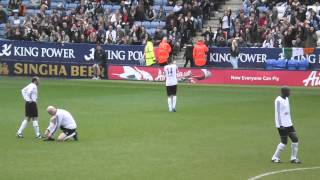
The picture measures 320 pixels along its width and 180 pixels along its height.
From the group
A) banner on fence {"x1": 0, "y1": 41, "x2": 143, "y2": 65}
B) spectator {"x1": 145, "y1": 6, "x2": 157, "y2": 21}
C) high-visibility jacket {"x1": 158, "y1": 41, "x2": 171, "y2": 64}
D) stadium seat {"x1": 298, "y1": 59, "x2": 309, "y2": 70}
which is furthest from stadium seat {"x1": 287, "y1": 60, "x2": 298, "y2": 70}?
spectator {"x1": 145, "y1": 6, "x2": 157, "y2": 21}

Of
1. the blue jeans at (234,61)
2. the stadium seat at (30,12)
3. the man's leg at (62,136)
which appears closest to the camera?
the man's leg at (62,136)

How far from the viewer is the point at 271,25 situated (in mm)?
45500

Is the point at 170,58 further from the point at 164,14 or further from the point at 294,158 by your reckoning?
the point at 294,158

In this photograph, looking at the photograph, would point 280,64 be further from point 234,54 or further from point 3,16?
point 3,16

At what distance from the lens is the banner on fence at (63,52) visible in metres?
47.8

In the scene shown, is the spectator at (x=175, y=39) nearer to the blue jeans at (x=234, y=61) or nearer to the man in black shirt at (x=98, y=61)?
the blue jeans at (x=234, y=61)

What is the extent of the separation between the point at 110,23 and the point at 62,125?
1110 inches

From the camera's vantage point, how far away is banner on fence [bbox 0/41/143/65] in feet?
157

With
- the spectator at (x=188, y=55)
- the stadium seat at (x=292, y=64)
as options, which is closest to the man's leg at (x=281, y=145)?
the stadium seat at (x=292, y=64)

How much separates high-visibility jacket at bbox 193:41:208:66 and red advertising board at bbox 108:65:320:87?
1.12 m

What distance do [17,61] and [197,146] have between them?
28499 millimetres

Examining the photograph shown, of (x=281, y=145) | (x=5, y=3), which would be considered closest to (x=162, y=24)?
(x=5, y=3)

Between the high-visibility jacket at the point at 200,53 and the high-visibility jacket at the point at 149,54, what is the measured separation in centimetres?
258

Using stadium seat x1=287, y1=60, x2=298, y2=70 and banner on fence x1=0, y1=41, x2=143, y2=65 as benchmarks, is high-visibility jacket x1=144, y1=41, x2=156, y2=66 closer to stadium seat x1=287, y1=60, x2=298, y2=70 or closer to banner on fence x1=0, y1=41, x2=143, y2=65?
banner on fence x1=0, y1=41, x2=143, y2=65
